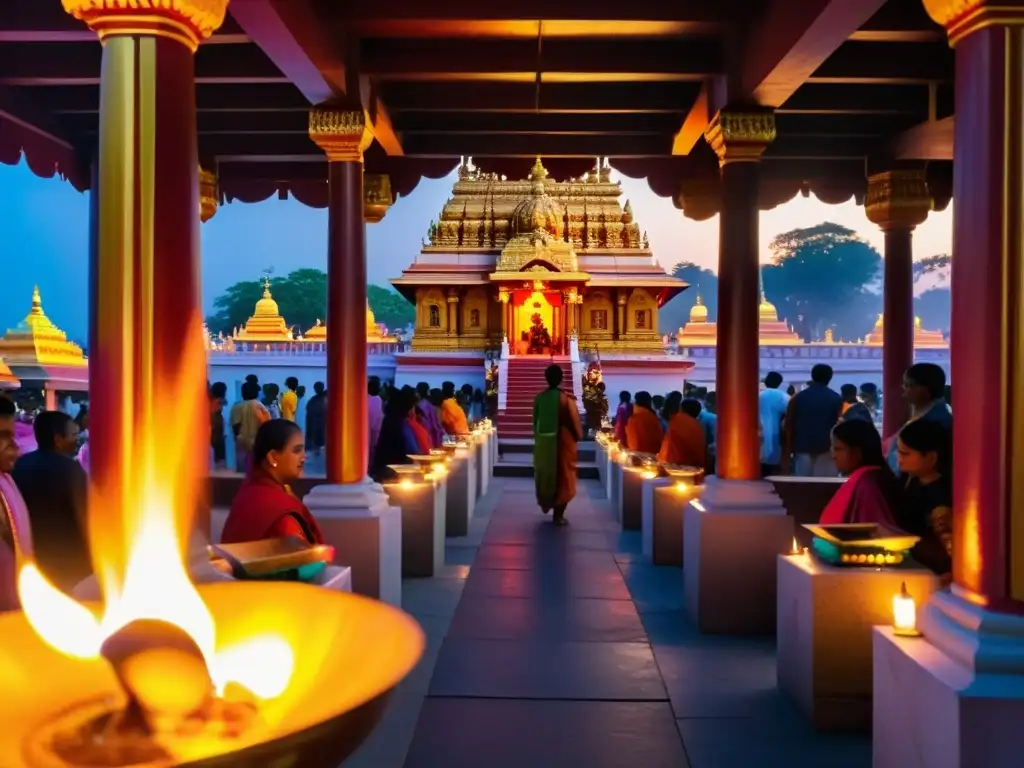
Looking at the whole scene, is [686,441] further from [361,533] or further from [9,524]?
[9,524]

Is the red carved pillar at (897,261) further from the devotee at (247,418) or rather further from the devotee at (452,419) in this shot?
the devotee at (247,418)

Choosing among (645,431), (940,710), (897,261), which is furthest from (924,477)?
(645,431)

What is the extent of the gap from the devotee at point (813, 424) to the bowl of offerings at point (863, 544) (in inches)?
206

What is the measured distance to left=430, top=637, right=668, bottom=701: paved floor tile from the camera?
186 inches

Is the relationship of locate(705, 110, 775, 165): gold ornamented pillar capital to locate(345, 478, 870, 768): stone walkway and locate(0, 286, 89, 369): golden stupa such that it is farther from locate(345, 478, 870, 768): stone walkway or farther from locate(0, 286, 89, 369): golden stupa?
locate(0, 286, 89, 369): golden stupa

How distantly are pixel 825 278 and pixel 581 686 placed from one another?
63267 millimetres

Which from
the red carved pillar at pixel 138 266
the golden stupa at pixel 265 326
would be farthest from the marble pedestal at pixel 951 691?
the golden stupa at pixel 265 326

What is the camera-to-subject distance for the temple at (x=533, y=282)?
26625 millimetres

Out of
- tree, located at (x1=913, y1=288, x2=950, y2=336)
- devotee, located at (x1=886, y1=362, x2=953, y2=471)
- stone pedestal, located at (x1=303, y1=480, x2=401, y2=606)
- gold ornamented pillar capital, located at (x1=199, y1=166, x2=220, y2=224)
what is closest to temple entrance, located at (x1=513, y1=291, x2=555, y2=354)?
gold ornamented pillar capital, located at (x1=199, y1=166, x2=220, y2=224)

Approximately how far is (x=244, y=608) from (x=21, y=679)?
0.39 m

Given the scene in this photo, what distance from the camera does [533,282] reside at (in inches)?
1022

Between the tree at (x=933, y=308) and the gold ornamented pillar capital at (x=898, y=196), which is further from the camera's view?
the tree at (x=933, y=308)

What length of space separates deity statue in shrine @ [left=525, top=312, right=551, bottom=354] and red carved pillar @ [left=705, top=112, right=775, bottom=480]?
2093cm

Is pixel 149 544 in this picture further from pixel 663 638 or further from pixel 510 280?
pixel 510 280
